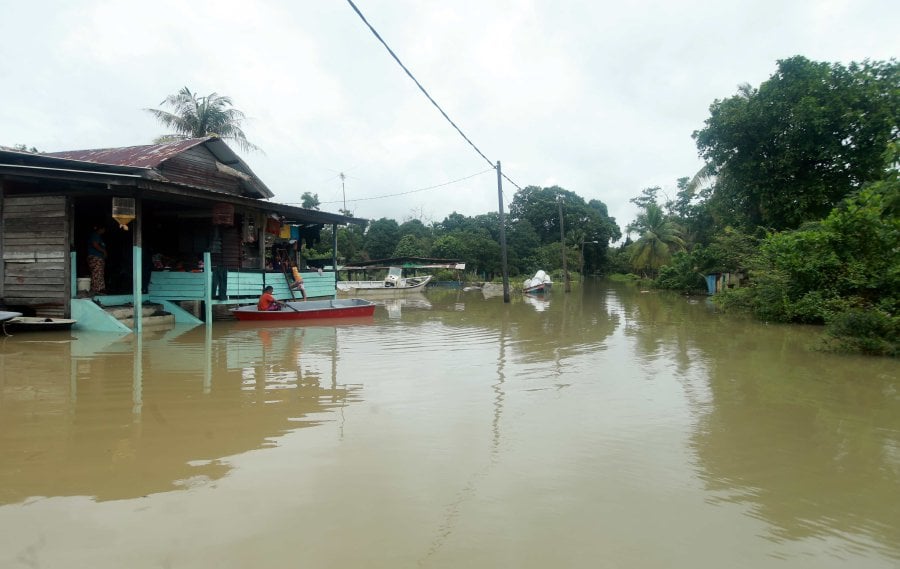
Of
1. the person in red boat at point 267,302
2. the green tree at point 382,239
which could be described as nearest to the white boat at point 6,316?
the person in red boat at point 267,302

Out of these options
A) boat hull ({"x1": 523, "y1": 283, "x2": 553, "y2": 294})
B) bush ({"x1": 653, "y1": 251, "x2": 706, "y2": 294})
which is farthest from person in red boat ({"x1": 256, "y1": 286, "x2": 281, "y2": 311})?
bush ({"x1": 653, "y1": 251, "x2": 706, "y2": 294})

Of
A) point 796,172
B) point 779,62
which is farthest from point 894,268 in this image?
point 779,62

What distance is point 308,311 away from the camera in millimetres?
15188

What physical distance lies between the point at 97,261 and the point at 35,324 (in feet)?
6.38

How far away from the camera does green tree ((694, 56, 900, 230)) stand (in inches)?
766

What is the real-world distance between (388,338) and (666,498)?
8.72 m

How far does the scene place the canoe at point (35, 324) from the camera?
10.9 meters

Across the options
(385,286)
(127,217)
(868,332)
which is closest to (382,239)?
(385,286)

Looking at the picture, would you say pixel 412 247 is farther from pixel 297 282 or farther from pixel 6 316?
pixel 6 316

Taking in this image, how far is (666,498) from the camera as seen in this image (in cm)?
370

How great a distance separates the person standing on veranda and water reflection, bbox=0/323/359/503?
251 centimetres

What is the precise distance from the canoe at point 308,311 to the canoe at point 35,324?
3925mm

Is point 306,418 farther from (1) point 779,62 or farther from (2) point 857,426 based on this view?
(1) point 779,62

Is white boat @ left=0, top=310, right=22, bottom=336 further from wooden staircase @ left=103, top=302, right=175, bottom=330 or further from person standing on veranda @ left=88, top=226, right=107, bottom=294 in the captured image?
person standing on veranda @ left=88, top=226, right=107, bottom=294
